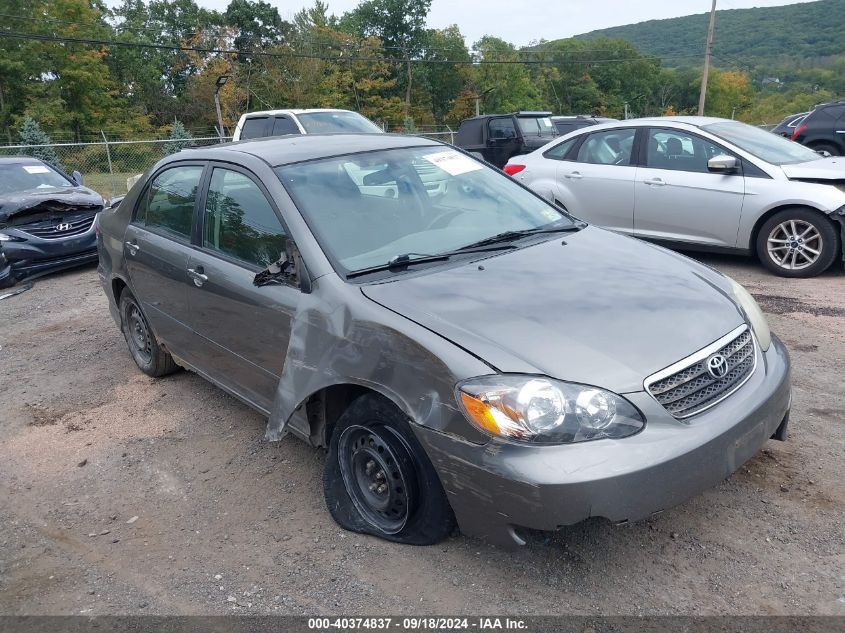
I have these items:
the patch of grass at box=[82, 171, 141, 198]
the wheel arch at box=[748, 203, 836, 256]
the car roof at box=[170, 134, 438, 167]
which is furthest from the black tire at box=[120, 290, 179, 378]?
the patch of grass at box=[82, 171, 141, 198]

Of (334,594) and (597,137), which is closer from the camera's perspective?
(334,594)

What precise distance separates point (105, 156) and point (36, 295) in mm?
14470

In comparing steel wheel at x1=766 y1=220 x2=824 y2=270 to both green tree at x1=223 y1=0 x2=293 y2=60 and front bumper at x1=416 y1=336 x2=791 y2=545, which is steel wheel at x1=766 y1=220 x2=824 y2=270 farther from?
green tree at x1=223 y1=0 x2=293 y2=60

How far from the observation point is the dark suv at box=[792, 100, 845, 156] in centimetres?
1239

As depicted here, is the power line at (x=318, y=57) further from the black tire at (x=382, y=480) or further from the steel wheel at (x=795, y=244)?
the black tire at (x=382, y=480)

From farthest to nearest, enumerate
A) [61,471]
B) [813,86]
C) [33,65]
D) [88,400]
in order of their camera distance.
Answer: [813,86] → [33,65] → [88,400] → [61,471]

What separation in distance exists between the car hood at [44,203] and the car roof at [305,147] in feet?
19.4

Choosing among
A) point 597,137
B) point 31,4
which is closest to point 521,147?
point 597,137

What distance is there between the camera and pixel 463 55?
70875 mm

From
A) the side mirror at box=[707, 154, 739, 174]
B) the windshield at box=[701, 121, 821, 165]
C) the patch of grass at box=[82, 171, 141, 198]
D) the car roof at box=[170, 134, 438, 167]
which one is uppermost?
A: the car roof at box=[170, 134, 438, 167]

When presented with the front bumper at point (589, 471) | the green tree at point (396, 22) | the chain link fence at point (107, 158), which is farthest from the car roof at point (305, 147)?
the green tree at point (396, 22)

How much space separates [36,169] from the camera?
10.4 meters

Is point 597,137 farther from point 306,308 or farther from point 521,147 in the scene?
point 521,147

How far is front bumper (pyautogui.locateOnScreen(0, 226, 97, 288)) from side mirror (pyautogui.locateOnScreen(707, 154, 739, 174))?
7.84 m
